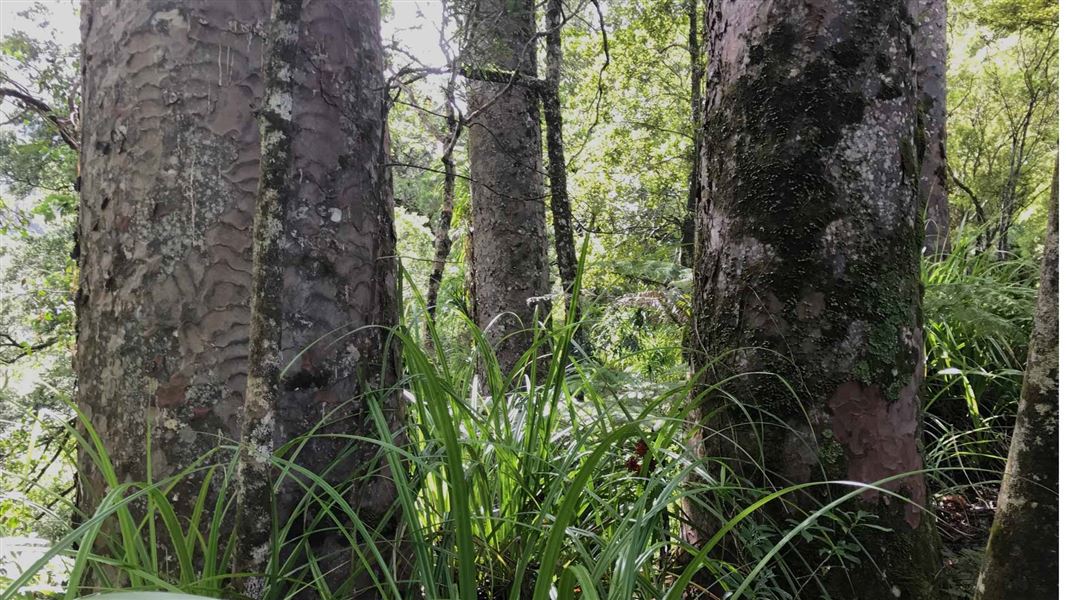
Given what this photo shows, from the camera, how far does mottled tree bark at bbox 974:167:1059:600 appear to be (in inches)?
43.6

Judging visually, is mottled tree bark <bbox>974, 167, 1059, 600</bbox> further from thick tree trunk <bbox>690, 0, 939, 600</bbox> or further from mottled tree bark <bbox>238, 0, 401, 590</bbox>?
mottled tree bark <bbox>238, 0, 401, 590</bbox>

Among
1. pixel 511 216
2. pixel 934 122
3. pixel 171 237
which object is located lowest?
pixel 171 237

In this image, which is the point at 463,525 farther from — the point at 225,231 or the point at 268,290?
the point at 225,231

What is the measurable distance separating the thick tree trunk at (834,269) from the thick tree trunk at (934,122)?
2.66 metres

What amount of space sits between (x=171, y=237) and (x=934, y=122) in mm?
4663

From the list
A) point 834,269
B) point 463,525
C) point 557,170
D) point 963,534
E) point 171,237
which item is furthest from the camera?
point 557,170

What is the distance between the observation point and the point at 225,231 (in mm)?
1379

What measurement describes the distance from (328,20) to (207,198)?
0.49 meters

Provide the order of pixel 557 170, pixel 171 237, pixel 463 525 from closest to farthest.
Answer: pixel 463 525, pixel 171 237, pixel 557 170

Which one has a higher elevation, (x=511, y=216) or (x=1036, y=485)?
(x=511, y=216)

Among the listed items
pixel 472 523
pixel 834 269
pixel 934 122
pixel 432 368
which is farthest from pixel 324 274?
pixel 934 122

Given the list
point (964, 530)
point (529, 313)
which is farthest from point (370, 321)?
point (529, 313)

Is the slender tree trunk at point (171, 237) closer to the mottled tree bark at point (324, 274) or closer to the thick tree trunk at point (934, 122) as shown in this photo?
the mottled tree bark at point (324, 274)

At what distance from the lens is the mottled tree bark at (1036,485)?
1106mm
